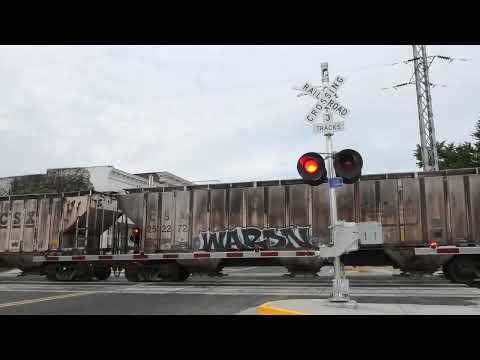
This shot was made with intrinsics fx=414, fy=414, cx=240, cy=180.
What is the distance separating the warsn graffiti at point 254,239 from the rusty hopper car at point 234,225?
37mm

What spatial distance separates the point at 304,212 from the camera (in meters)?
15.2

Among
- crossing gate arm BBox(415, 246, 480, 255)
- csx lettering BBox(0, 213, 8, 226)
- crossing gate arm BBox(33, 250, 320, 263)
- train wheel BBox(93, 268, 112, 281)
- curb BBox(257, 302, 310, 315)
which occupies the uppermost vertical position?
csx lettering BBox(0, 213, 8, 226)

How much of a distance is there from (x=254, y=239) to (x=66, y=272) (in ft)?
27.7

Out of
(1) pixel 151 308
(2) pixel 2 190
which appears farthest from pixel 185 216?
(2) pixel 2 190

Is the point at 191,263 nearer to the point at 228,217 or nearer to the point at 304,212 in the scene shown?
the point at 228,217

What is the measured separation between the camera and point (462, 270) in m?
13.3

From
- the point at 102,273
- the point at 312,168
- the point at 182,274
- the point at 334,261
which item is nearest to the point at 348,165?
the point at 312,168

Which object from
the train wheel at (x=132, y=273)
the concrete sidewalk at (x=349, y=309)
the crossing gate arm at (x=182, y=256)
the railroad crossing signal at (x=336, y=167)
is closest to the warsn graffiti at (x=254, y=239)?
the crossing gate arm at (x=182, y=256)

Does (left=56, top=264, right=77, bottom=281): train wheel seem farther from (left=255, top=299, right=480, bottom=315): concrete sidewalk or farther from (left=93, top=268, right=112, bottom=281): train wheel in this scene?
(left=255, top=299, right=480, bottom=315): concrete sidewalk

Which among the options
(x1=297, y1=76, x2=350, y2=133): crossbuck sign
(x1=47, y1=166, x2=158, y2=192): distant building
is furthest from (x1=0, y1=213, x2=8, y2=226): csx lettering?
(x1=47, y1=166, x2=158, y2=192): distant building

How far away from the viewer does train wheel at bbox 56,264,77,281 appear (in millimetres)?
17484

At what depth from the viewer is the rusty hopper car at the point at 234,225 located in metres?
14.1

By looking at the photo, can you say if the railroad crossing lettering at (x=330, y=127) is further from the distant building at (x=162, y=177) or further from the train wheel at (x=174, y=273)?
the distant building at (x=162, y=177)

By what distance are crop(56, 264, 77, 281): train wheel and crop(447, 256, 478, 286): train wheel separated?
47.4 feet
